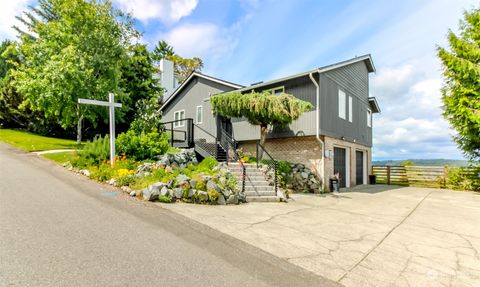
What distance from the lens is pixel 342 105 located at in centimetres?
1483

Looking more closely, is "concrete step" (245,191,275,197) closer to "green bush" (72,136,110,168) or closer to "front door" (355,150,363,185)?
"green bush" (72,136,110,168)

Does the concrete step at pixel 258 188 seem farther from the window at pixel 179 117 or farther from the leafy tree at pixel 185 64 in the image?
the leafy tree at pixel 185 64

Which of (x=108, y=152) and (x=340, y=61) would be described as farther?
(x=340, y=61)

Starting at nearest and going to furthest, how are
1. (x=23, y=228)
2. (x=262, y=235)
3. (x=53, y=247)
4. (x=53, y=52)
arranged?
(x=53, y=247) → (x=23, y=228) → (x=262, y=235) → (x=53, y=52)

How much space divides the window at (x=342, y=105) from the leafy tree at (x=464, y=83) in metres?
6.94

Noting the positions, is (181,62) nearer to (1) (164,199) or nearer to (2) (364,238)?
(1) (164,199)

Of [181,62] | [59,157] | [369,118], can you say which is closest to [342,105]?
[369,118]

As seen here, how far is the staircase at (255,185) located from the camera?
Result: 30.9 feet

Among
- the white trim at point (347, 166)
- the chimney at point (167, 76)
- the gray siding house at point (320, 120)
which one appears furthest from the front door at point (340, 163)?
the chimney at point (167, 76)

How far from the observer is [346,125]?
50.0 ft

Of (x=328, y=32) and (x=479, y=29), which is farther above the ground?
(x=479, y=29)

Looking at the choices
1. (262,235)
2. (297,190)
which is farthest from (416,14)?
(262,235)

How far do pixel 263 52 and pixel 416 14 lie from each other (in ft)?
21.3

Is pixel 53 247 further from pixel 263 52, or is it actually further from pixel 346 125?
pixel 346 125
